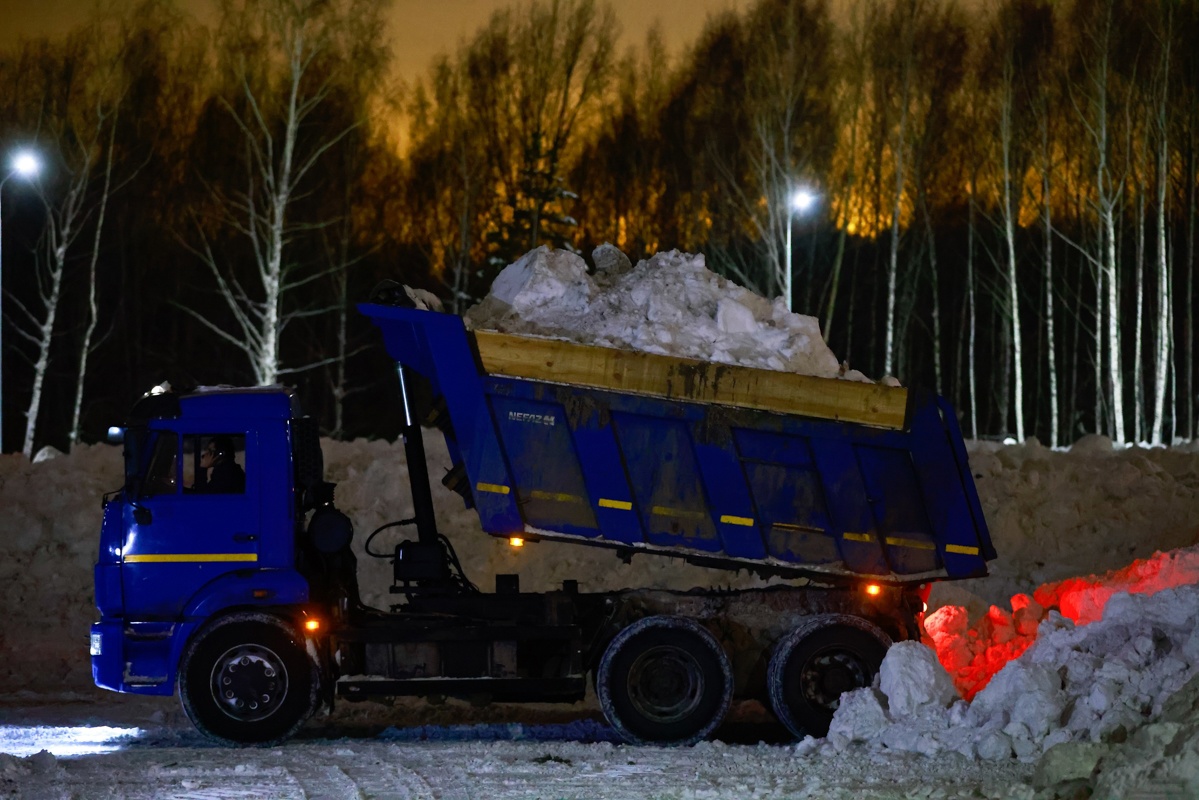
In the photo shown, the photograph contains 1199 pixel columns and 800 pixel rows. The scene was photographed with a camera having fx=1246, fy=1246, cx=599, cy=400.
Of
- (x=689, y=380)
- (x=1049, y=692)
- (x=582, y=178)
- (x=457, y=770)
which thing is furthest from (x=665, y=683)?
(x=582, y=178)

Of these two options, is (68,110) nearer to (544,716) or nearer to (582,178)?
(582,178)

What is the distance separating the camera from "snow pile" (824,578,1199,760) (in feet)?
27.9

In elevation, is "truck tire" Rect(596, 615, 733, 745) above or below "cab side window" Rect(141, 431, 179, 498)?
below

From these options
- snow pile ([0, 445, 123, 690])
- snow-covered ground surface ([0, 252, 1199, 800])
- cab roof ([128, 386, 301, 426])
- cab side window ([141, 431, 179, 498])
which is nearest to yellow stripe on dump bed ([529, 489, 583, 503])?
snow-covered ground surface ([0, 252, 1199, 800])

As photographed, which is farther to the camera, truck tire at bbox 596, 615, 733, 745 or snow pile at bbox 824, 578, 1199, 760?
truck tire at bbox 596, 615, 733, 745

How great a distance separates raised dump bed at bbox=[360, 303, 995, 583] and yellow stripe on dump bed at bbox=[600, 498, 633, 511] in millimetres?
16

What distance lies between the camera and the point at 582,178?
1630 inches

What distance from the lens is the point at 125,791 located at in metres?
7.80

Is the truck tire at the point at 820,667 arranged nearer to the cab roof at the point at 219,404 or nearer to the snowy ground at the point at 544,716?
the snowy ground at the point at 544,716

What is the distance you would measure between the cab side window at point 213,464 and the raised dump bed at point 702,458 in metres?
1.59

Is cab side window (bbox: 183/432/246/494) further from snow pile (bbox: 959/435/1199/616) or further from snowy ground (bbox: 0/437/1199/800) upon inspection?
snow pile (bbox: 959/435/1199/616)

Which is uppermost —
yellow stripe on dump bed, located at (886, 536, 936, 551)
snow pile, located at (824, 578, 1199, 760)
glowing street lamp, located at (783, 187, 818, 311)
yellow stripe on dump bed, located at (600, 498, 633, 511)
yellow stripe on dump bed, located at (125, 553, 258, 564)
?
glowing street lamp, located at (783, 187, 818, 311)

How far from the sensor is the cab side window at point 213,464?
9969mm

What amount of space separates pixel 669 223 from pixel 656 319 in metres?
29.8
